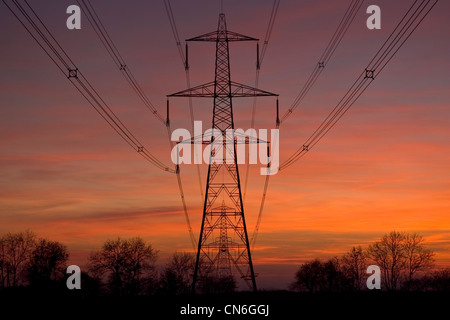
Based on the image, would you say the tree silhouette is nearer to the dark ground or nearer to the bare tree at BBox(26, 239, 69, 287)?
the bare tree at BBox(26, 239, 69, 287)

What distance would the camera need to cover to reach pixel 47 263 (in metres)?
128

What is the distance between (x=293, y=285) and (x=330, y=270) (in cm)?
1631

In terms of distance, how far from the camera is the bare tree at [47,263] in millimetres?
125375

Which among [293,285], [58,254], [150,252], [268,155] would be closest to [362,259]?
[293,285]

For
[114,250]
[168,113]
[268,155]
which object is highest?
[168,113]

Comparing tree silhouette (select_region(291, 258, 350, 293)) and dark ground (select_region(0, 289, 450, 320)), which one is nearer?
dark ground (select_region(0, 289, 450, 320))

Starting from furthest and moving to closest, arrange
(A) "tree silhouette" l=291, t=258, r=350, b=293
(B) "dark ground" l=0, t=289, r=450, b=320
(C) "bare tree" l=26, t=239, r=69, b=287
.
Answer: (A) "tree silhouette" l=291, t=258, r=350, b=293 → (C) "bare tree" l=26, t=239, r=69, b=287 → (B) "dark ground" l=0, t=289, r=450, b=320

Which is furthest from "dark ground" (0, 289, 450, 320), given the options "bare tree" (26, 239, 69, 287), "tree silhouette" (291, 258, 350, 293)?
"tree silhouette" (291, 258, 350, 293)

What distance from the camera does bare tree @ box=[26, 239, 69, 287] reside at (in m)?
125

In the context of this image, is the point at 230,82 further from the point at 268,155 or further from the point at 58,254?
the point at 58,254
